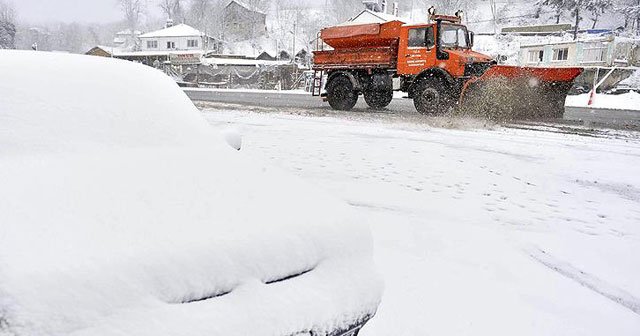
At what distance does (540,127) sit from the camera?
38.6 ft

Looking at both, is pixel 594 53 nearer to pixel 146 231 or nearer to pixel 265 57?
pixel 265 57

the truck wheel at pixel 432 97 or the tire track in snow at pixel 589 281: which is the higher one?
the truck wheel at pixel 432 97

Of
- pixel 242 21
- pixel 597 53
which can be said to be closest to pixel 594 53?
pixel 597 53

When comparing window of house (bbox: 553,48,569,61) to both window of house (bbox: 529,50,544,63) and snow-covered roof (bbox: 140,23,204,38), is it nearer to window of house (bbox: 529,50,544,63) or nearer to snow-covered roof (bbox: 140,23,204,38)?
window of house (bbox: 529,50,544,63)

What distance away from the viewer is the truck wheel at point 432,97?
1300 cm

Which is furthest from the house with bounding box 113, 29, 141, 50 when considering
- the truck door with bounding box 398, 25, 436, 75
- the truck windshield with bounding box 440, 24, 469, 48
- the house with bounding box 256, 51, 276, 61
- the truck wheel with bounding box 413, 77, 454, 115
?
the truck windshield with bounding box 440, 24, 469, 48

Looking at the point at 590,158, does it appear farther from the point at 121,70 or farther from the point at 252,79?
the point at 252,79

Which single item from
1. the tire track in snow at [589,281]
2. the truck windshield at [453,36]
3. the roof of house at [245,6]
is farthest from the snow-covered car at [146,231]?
the roof of house at [245,6]

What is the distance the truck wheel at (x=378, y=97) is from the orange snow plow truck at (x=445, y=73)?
0.39 ft

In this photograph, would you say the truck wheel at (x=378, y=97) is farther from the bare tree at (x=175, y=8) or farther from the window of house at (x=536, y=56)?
the bare tree at (x=175, y=8)

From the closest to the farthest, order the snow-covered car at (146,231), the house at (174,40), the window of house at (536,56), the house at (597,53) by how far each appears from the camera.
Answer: the snow-covered car at (146,231) < the house at (597,53) < the window of house at (536,56) < the house at (174,40)

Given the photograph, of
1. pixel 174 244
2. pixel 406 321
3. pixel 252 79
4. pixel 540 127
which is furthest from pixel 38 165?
pixel 252 79

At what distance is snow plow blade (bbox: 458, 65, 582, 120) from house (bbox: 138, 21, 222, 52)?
183ft

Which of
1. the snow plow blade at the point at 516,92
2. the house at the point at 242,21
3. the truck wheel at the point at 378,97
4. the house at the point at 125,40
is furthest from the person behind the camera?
the house at the point at 125,40
